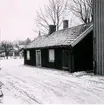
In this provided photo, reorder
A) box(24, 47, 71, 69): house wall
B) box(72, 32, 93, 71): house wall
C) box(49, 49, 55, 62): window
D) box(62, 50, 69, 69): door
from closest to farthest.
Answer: box(72, 32, 93, 71): house wall → box(62, 50, 69, 69): door → box(24, 47, 71, 69): house wall → box(49, 49, 55, 62): window

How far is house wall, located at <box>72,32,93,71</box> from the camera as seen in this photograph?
15.8 m

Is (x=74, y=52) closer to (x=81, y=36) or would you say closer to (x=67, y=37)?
(x=81, y=36)

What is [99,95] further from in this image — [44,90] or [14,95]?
[14,95]

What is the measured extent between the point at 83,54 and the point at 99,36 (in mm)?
2923

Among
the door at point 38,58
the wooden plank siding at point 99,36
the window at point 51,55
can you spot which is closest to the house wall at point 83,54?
the wooden plank siding at point 99,36

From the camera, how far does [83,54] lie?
16.2m

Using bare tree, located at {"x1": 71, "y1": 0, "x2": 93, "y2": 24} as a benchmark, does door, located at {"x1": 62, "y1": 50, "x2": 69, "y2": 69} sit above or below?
below

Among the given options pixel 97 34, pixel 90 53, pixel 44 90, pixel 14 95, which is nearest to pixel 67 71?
pixel 90 53

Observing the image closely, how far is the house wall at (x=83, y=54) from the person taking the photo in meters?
15.8

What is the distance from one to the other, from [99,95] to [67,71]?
8.00 meters

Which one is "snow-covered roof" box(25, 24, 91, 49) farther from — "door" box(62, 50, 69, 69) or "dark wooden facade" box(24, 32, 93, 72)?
"door" box(62, 50, 69, 69)

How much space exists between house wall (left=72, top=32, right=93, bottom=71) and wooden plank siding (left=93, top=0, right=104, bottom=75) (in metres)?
2.06

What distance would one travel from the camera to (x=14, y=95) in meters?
8.22

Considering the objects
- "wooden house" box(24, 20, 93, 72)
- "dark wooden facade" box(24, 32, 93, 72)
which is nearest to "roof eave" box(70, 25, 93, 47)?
"wooden house" box(24, 20, 93, 72)
